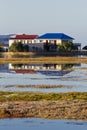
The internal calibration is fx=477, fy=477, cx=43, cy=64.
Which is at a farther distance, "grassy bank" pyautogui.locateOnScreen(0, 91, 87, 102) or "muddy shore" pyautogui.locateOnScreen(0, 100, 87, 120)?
"grassy bank" pyautogui.locateOnScreen(0, 91, 87, 102)

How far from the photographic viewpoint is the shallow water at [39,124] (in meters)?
16.1

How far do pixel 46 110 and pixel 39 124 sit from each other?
2.28m

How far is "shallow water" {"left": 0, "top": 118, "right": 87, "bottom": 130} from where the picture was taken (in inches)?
633

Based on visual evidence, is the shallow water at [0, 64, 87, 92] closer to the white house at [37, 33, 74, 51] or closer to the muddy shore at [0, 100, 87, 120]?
the muddy shore at [0, 100, 87, 120]

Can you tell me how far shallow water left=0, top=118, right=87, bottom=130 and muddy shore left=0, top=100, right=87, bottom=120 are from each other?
73cm

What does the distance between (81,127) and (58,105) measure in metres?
3.83

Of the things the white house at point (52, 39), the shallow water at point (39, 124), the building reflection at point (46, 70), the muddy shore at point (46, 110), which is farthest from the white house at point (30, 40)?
the shallow water at point (39, 124)

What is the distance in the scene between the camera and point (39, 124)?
54.9 feet

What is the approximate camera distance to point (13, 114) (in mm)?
18625

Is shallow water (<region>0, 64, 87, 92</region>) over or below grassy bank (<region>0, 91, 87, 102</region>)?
below

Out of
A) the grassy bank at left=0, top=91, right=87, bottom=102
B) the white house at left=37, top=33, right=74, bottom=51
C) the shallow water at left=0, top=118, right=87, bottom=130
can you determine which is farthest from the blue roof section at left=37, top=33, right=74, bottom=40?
the shallow water at left=0, top=118, right=87, bottom=130

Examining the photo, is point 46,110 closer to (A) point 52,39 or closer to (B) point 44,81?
(B) point 44,81

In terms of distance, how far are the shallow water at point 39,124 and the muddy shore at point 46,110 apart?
73 cm

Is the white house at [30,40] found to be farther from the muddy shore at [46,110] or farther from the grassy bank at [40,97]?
the muddy shore at [46,110]
